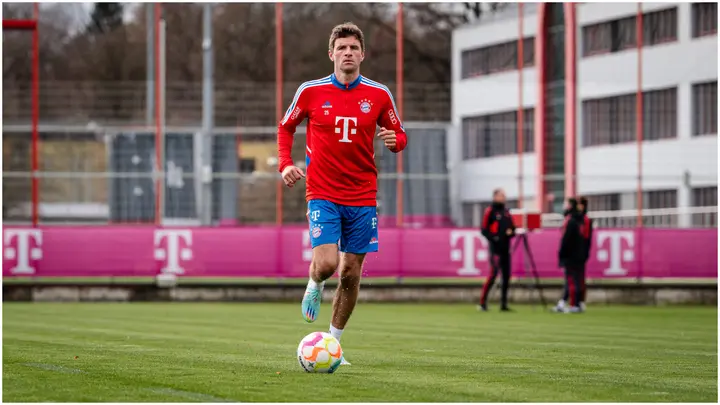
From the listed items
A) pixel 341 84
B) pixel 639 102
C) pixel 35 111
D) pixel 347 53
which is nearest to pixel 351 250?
pixel 341 84

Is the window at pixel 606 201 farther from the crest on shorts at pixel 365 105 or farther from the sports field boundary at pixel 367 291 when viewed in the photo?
the crest on shorts at pixel 365 105

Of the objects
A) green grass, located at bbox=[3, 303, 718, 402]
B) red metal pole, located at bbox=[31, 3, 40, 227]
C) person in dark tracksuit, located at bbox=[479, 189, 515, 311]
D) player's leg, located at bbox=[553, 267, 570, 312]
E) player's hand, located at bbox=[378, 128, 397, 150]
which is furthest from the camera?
red metal pole, located at bbox=[31, 3, 40, 227]

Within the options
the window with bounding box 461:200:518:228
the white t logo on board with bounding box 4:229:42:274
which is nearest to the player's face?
the window with bounding box 461:200:518:228

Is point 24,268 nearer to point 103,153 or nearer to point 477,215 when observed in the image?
point 103,153

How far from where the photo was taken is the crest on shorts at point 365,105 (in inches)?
419

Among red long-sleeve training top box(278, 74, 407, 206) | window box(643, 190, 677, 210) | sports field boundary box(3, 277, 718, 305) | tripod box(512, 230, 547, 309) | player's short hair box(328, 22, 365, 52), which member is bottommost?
sports field boundary box(3, 277, 718, 305)

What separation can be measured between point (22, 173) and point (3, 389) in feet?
64.2

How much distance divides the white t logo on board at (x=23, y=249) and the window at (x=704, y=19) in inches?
502

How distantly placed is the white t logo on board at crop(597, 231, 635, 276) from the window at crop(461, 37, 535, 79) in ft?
12.5

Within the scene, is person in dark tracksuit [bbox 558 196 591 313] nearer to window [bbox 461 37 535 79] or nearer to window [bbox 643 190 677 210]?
window [bbox 643 190 677 210]

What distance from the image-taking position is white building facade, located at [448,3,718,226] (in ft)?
93.2

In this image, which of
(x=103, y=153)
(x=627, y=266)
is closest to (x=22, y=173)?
(x=103, y=153)

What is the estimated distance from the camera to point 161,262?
27.0 meters

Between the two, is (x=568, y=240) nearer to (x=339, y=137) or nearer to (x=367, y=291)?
(x=367, y=291)
